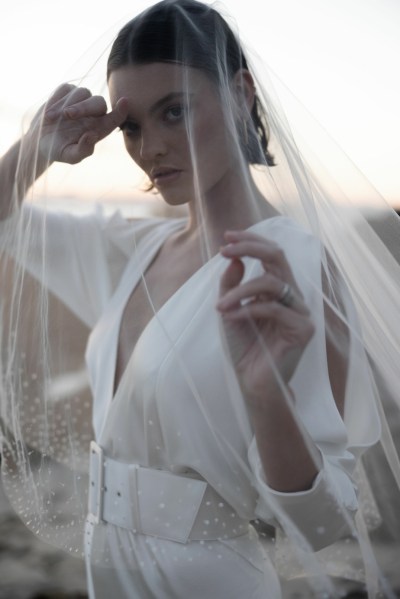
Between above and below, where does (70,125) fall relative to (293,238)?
above

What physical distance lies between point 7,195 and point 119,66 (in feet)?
1.19

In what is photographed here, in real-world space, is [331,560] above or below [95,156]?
below

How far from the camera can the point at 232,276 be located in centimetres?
95

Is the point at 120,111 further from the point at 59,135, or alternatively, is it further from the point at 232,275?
the point at 232,275

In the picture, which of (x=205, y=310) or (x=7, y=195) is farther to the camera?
(x=7, y=195)

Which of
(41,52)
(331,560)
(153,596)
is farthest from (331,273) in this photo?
(41,52)

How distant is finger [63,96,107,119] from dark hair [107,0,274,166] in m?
0.05

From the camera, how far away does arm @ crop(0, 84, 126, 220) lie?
50.7 inches

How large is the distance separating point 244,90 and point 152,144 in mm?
188

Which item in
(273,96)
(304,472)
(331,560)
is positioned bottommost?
(331,560)

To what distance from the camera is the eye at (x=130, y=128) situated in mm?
1268

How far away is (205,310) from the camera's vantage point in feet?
3.80

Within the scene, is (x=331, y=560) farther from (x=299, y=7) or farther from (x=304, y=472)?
(x=299, y=7)

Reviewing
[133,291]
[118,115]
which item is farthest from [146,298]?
[118,115]
